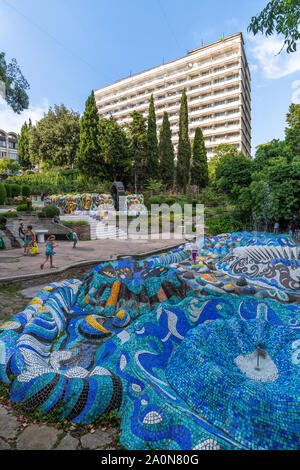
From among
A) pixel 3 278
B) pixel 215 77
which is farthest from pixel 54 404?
pixel 215 77

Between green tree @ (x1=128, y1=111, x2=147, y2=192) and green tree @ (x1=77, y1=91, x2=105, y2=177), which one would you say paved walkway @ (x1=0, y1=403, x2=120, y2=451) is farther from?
green tree @ (x1=128, y1=111, x2=147, y2=192)

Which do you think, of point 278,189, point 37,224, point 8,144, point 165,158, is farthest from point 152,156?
point 8,144

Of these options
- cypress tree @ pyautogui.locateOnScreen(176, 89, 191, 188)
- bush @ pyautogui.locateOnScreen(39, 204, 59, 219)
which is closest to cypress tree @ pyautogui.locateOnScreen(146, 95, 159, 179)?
cypress tree @ pyautogui.locateOnScreen(176, 89, 191, 188)

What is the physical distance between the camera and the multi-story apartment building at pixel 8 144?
5972 cm

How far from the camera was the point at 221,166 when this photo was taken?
59.2 feet

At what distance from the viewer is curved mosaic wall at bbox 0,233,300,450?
2.15m

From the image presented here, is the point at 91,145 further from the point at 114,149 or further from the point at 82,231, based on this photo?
the point at 82,231

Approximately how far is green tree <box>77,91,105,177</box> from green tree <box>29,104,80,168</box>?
18.8 ft

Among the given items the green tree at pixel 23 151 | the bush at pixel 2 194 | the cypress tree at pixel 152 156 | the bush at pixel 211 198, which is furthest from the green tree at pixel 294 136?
the green tree at pixel 23 151

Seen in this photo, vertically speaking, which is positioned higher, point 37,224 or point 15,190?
point 15,190

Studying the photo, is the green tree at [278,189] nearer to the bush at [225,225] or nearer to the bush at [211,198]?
the bush at [225,225]

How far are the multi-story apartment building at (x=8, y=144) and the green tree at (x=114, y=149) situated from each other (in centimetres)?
3901

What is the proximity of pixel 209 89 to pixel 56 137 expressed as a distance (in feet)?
105

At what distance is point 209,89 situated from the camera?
51438 mm
